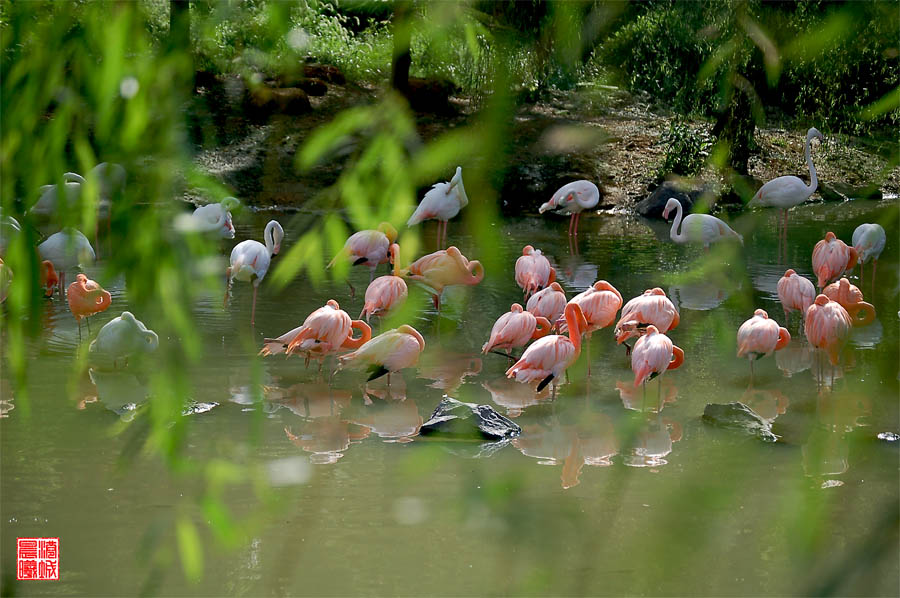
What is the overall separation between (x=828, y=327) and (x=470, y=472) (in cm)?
207

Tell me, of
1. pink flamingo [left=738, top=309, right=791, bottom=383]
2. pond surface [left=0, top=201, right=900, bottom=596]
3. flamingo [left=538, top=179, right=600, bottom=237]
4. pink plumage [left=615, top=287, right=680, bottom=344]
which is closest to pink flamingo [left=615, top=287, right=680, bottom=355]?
pink plumage [left=615, top=287, right=680, bottom=344]

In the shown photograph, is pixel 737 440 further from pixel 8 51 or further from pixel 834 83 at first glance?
pixel 8 51

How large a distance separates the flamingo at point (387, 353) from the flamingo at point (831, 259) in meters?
3.15

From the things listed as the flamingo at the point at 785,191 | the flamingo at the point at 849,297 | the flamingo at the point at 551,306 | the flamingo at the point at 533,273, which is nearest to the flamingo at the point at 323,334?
the flamingo at the point at 551,306

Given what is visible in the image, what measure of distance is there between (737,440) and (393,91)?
10.3 feet

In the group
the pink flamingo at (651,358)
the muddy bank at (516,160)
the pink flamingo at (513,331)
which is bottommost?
the muddy bank at (516,160)

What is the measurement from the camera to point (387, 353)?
4371 millimetres

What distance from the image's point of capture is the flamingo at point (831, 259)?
633 centimetres

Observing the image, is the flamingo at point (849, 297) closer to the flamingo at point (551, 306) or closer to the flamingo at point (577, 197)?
the flamingo at point (551, 306)

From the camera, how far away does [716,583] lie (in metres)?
2.62

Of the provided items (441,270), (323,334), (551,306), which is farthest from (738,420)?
(441,270)

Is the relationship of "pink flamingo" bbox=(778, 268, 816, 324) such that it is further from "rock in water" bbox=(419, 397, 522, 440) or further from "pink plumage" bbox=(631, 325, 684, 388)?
"rock in water" bbox=(419, 397, 522, 440)

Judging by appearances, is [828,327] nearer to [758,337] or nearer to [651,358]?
[758,337]

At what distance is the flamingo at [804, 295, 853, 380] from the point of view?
466cm
